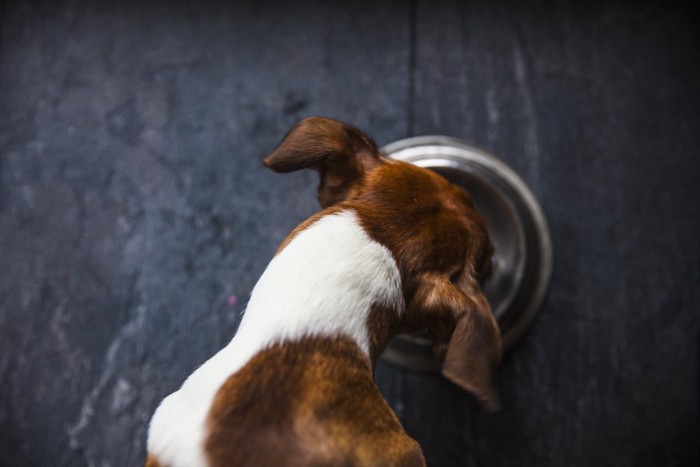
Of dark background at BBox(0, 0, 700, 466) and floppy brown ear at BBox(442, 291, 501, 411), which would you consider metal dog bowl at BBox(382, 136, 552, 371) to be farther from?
floppy brown ear at BBox(442, 291, 501, 411)

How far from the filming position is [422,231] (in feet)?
3.91

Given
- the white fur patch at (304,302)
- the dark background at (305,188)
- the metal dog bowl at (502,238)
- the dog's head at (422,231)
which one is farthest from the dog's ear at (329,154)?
the dark background at (305,188)

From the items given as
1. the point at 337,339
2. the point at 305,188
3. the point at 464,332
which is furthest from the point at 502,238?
the point at 337,339

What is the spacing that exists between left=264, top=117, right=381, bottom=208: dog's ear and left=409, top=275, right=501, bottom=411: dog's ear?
0.81ft

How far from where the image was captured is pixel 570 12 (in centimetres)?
194

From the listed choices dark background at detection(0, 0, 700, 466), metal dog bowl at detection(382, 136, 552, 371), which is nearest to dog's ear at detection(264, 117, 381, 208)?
metal dog bowl at detection(382, 136, 552, 371)

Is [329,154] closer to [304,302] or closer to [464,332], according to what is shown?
[304,302]

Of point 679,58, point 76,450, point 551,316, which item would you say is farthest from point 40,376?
point 679,58

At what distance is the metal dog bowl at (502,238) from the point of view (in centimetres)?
170

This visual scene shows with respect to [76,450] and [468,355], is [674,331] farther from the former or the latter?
[76,450]

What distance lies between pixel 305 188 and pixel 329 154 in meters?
0.60

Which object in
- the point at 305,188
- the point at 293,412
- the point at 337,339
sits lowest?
the point at 293,412

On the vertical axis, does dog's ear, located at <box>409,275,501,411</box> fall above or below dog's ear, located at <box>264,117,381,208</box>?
below

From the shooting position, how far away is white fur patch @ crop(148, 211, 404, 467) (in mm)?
1122
